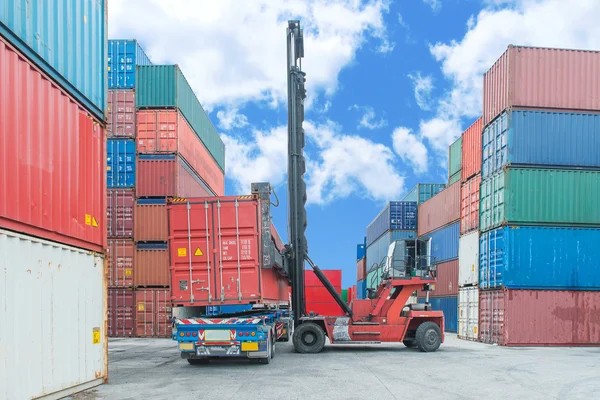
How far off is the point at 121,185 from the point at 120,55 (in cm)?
540

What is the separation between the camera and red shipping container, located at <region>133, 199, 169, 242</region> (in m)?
24.6

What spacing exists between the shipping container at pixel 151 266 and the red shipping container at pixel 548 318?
1296cm

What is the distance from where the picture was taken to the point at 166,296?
2445cm

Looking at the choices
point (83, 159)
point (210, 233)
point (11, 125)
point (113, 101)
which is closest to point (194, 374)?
point (210, 233)

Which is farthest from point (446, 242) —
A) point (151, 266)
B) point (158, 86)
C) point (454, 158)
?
point (158, 86)

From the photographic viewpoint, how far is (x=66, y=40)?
10.1 meters

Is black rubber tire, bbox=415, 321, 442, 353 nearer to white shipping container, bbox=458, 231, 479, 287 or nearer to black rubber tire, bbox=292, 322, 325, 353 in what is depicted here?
black rubber tire, bbox=292, 322, 325, 353

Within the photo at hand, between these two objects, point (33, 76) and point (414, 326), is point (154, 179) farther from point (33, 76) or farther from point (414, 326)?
point (33, 76)

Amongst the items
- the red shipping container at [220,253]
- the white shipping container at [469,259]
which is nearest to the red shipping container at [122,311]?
the red shipping container at [220,253]

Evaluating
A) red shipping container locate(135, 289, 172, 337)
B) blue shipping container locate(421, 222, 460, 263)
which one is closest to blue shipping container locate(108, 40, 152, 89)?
red shipping container locate(135, 289, 172, 337)

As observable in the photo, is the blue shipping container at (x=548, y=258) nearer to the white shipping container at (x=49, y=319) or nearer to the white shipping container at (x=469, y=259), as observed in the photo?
the white shipping container at (x=469, y=259)

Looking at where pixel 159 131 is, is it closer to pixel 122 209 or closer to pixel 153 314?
pixel 122 209

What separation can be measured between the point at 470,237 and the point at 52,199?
17706mm

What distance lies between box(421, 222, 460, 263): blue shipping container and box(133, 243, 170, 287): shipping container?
467 inches
